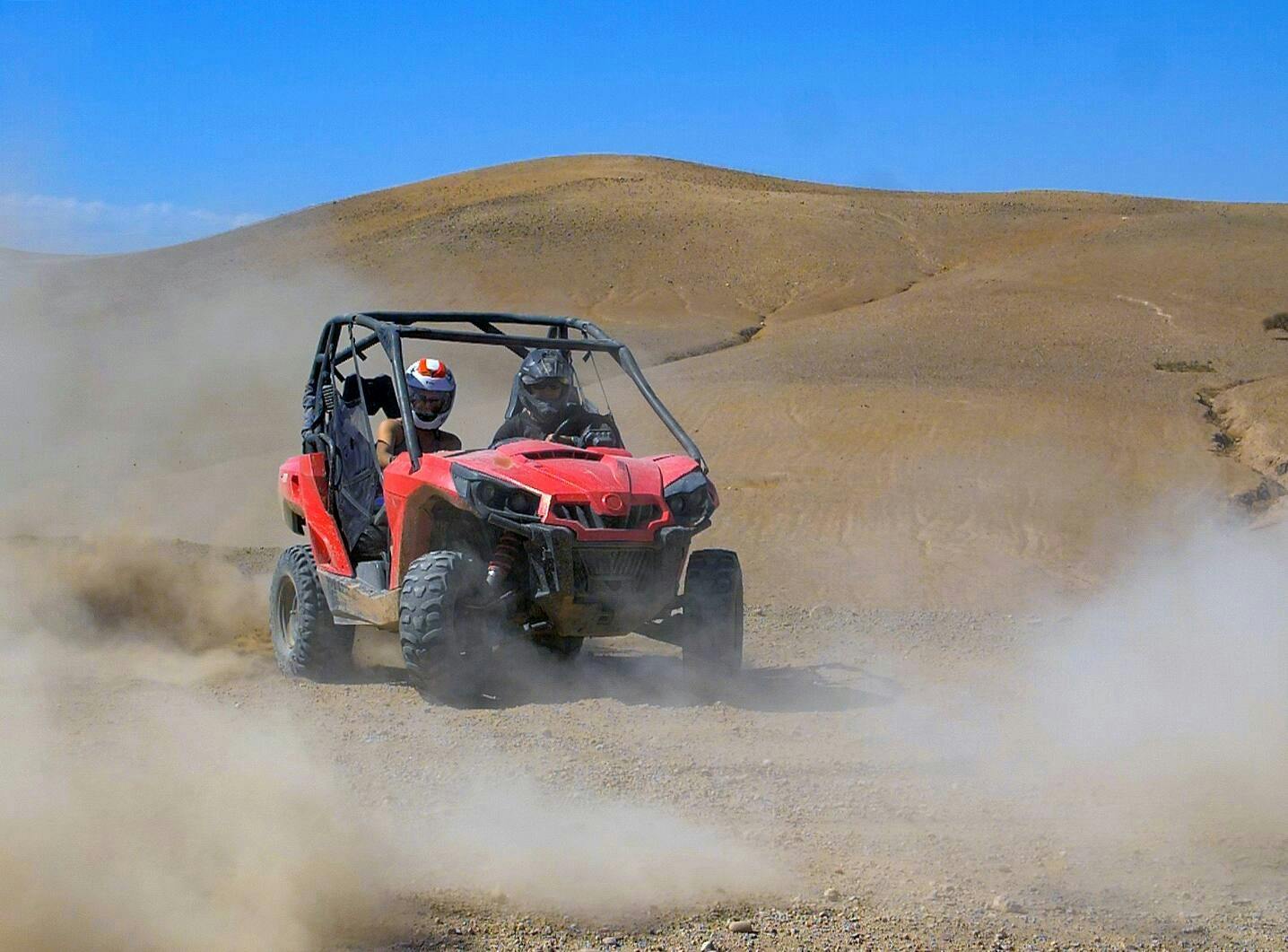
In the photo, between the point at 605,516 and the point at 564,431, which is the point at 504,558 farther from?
the point at 564,431

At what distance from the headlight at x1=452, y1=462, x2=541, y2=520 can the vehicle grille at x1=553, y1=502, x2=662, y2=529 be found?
0.48ft

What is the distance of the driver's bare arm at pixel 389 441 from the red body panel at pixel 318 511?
59 cm

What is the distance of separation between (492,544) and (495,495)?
2.02 feet

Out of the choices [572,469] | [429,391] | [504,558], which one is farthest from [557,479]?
[429,391]

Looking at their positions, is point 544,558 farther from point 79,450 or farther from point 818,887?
point 79,450

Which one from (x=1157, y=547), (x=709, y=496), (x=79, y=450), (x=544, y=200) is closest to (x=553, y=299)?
(x=544, y=200)

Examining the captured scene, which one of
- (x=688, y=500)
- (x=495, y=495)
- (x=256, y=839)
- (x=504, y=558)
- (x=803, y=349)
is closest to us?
(x=256, y=839)

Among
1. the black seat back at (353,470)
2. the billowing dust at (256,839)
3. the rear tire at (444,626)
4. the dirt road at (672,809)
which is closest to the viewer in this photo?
the billowing dust at (256,839)

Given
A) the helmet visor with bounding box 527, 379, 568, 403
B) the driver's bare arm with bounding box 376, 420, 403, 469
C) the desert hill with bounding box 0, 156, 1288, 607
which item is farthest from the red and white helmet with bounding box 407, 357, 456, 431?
the desert hill with bounding box 0, 156, 1288, 607

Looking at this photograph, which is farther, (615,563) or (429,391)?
(429,391)

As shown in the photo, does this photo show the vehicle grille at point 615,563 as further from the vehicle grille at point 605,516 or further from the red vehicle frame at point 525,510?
the vehicle grille at point 605,516

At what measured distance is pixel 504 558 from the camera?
309 inches

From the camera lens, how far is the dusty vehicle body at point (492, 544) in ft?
25.1

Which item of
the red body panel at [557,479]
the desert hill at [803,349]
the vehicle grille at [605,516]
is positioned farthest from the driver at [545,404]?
the desert hill at [803,349]
